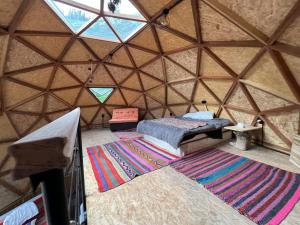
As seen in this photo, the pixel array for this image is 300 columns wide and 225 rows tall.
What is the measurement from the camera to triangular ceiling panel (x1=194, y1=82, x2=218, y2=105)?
6305 mm

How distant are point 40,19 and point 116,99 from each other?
4976mm

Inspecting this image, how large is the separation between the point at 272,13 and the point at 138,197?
389 centimetres

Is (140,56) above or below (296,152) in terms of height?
above

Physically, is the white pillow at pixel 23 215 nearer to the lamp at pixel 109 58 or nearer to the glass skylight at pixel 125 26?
the lamp at pixel 109 58

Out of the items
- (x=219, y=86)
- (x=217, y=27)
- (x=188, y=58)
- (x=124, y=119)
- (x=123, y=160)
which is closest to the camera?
(x=217, y=27)

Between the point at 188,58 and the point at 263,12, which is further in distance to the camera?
the point at 188,58

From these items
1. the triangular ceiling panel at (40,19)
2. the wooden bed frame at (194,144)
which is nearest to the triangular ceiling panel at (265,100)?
the wooden bed frame at (194,144)

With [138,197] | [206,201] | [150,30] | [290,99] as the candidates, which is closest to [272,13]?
[290,99]

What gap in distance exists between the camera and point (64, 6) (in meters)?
3.99

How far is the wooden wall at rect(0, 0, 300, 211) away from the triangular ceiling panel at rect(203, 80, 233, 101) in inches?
1.6

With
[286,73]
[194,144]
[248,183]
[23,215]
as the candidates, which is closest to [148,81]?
[194,144]

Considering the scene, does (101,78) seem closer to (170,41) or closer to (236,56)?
(170,41)

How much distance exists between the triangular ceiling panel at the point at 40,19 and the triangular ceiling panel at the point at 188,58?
337 centimetres

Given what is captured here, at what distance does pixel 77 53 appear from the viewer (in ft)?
18.3
